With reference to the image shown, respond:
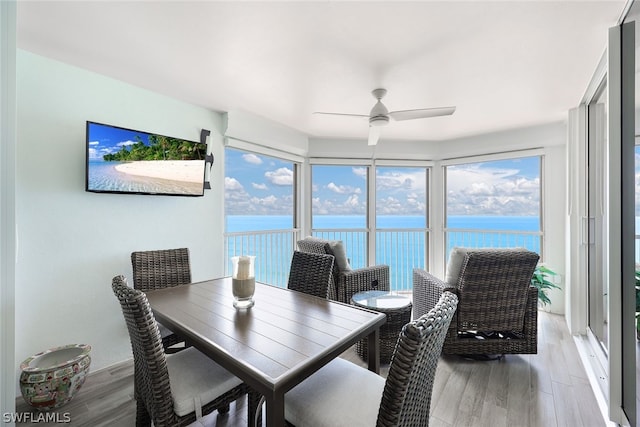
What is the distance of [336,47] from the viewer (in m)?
1.86

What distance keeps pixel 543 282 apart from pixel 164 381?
4.01 meters

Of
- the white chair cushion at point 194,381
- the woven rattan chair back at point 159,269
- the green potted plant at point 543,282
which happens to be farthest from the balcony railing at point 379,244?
the white chair cushion at point 194,381

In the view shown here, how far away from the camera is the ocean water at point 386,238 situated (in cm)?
381

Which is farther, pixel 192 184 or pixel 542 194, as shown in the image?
pixel 542 194

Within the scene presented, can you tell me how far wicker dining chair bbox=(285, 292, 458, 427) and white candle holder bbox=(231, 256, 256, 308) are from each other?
61cm

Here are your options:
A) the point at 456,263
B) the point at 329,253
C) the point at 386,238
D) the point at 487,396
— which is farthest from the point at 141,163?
the point at 386,238

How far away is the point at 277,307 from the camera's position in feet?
5.44

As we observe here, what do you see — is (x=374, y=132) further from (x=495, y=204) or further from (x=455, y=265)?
(x=495, y=204)

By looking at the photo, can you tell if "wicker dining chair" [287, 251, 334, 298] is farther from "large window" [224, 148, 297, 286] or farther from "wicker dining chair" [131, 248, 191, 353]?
"large window" [224, 148, 297, 286]

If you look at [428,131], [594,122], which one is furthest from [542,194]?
[428,131]

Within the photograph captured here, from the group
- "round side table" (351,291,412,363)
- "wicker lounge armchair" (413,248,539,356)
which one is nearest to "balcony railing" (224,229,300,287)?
"round side table" (351,291,412,363)

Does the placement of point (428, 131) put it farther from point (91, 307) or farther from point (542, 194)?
point (91, 307)

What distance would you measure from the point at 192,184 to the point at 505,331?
3174 millimetres

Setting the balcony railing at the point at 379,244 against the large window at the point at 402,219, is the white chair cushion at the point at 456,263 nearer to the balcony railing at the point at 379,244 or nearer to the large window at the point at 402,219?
the balcony railing at the point at 379,244
